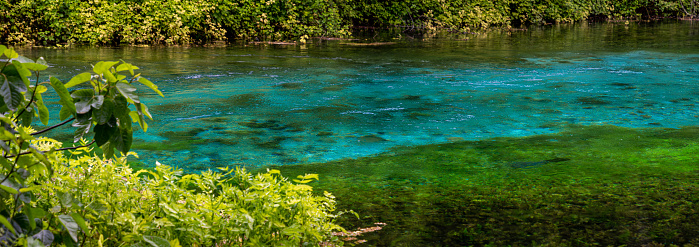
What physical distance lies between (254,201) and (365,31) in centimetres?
2192

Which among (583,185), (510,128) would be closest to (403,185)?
(583,185)

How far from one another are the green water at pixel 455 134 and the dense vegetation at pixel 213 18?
95 centimetres

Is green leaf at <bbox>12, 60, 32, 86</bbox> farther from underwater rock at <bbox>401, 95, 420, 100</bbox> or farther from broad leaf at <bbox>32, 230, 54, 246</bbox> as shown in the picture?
underwater rock at <bbox>401, 95, 420, 100</bbox>

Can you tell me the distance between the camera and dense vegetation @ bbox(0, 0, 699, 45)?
1633cm

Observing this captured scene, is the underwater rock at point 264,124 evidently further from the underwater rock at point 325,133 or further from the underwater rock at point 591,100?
the underwater rock at point 591,100

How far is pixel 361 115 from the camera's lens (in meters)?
9.29

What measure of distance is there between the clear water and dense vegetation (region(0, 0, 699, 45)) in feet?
2.81

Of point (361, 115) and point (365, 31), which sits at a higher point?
point (365, 31)

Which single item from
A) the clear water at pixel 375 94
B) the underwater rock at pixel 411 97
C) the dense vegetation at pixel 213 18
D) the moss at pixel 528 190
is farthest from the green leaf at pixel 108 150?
the dense vegetation at pixel 213 18

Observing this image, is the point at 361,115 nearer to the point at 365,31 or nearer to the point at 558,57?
the point at 558,57

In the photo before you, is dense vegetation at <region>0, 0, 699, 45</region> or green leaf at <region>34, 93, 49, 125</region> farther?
dense vegetation at <region>0, 0, 699, 45</region>

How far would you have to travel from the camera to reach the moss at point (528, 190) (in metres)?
4.61

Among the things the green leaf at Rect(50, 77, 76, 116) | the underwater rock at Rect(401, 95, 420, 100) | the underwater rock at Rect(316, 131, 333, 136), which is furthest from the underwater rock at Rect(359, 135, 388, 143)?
the green leaf at Rect(50, 77, 76, 116)

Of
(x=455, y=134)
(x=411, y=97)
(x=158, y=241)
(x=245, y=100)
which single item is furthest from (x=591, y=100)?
(x=158, y=241)
